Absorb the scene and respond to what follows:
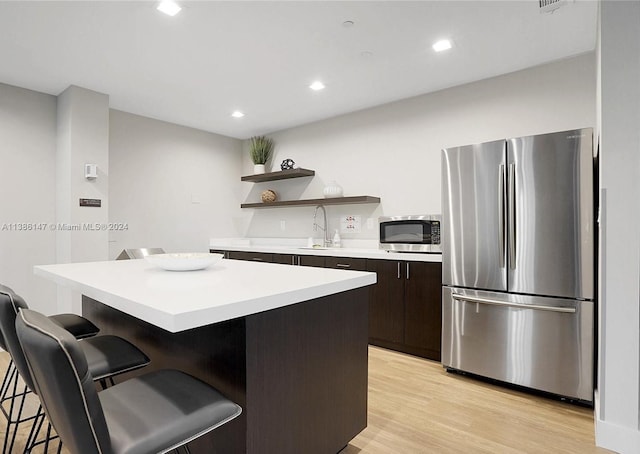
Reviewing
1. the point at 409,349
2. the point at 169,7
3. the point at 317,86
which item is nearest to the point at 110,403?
the point at 169,7

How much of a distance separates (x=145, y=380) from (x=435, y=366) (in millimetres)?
2432

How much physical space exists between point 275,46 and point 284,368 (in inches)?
91.9

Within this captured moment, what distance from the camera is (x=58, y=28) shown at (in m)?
2.51

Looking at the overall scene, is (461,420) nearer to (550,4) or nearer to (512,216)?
(512,216)

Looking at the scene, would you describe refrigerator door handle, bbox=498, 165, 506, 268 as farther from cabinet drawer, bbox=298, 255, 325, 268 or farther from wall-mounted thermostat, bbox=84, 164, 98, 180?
wall-mounted thermostat, bbox=84, 164, 98, 180

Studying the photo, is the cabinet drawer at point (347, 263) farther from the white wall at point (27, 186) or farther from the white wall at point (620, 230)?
the white wall at point (27, 186)

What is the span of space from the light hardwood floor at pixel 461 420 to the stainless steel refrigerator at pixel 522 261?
161 millimetres

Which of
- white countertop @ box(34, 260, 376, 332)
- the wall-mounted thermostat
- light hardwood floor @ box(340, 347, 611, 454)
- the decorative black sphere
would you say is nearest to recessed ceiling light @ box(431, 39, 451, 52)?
white countertop @ box(34, 260, 376, 332)

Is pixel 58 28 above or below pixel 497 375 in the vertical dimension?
above

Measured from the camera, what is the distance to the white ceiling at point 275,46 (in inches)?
91.0

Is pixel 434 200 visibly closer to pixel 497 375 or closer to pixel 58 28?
pixel 497 375

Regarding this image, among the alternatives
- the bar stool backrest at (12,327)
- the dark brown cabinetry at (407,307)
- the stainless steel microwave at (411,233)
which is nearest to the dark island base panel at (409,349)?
the dark brown cabinetry at (407,307)

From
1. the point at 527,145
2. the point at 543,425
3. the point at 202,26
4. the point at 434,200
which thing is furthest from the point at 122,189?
the point at 543,425

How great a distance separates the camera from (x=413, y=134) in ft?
12.5
